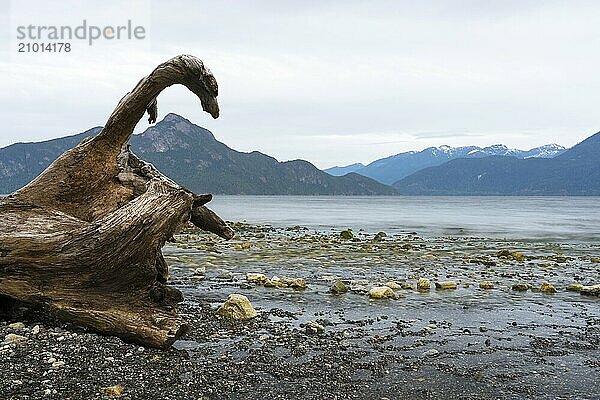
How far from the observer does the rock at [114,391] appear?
25.7 feet

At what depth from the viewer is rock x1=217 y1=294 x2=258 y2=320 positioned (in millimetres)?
12678

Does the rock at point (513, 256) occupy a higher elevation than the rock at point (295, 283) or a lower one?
lower

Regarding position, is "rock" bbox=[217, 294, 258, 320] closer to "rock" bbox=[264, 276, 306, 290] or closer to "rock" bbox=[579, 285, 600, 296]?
"rock" bbox=[264, 276, 306, 290]

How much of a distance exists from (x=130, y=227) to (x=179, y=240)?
24.5 meters

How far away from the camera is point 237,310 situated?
42.0ft

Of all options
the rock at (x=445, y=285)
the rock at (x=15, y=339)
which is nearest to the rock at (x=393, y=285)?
the rock at (x=445, y=285)

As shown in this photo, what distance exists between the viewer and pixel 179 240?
33.9 metres

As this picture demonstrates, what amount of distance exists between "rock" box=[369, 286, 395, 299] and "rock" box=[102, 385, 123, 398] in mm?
9055

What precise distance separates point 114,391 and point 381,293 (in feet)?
30.5

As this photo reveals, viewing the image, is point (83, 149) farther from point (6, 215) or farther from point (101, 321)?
point (101, 321)

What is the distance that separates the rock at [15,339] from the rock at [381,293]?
9.09 meters

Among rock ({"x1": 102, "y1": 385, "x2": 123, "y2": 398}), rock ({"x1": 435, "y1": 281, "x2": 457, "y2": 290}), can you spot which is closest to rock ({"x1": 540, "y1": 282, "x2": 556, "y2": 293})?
rock ({"x1": 435, "y1": 281, "x2": 457, "y2": 290})

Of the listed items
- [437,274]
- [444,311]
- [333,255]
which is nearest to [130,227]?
[444,311]

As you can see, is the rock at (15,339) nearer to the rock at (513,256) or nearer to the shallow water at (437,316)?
the shallow water at (437,316)
